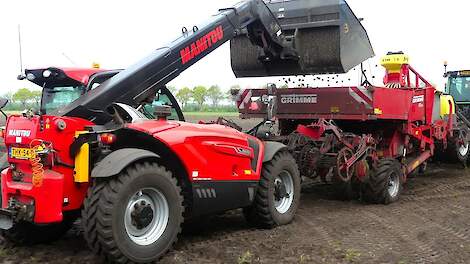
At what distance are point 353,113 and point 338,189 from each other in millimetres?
1200

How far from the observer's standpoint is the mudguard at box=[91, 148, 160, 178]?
4.43 metres

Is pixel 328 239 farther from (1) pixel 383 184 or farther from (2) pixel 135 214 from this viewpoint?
(1) pixel 383 184

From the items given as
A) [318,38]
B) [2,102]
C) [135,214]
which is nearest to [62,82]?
[2,102]

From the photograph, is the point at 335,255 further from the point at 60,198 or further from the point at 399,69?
the point at 399,69

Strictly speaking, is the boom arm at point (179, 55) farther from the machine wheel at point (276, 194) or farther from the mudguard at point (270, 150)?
the machine wheel at point (276, 194)

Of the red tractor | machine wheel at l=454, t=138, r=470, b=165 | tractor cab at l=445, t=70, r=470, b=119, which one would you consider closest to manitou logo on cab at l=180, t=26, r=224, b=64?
the red tractor

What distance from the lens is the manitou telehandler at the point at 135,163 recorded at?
4.47 meters

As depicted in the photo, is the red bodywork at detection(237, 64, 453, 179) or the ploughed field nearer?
the ploughed field

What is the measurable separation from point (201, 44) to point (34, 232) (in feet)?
8.75

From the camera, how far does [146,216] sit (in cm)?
470

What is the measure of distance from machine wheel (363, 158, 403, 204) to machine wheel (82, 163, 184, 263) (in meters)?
3.86

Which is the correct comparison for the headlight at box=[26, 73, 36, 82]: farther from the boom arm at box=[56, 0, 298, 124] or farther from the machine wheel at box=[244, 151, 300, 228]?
the machine wheel at box=[244, 151, 300, 228]

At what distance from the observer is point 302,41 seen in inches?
305

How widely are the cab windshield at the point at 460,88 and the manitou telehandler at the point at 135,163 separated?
28.3ft
